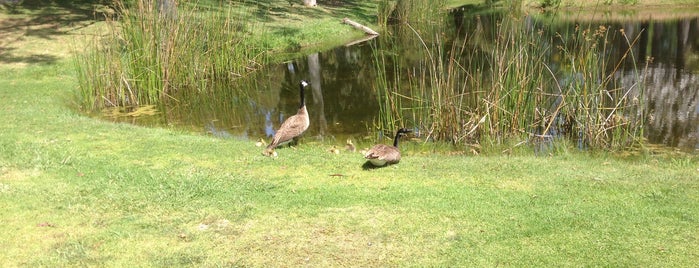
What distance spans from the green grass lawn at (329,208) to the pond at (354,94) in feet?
7.09

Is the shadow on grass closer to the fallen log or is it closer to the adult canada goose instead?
the fallen log

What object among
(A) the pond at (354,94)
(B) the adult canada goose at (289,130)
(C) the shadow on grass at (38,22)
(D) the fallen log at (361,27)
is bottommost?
(A) the pond at (354,94)

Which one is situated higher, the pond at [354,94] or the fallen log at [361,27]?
the fallen log at [361,27]

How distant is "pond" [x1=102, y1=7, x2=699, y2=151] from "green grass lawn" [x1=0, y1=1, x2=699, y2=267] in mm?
2162

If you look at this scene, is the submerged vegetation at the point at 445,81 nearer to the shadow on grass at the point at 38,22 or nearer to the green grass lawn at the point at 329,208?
the green grass lawn at the point at 329,208

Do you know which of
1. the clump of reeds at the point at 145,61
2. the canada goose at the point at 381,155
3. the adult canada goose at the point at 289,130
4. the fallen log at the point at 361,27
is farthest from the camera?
the fallen log at the point at 361,27

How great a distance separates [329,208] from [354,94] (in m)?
7.95

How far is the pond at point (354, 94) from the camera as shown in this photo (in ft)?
33.9

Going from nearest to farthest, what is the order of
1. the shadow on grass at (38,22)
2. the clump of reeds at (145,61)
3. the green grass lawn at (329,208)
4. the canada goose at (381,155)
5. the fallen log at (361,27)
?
the green grass lawn at (329,208)
the canada goose at (381,155)
the clump of reeds at (145,61)
the shadow on grass at (38,22)
the fallen log at (361,27)

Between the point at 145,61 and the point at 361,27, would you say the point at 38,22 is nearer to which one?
the point at 145,61

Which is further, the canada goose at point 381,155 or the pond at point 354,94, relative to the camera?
the pond at point 354,94

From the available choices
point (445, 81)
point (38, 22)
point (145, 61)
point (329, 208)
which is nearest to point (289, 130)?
point (329, 208)

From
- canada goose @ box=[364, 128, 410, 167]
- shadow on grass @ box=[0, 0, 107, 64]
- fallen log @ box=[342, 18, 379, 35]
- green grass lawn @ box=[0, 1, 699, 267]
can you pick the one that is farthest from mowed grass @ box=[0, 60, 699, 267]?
fallen log @ box=[342, 18, 379, 35]

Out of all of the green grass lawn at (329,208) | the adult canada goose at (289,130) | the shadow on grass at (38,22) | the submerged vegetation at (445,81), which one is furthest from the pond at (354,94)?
the shadow on grass at (38,22)
